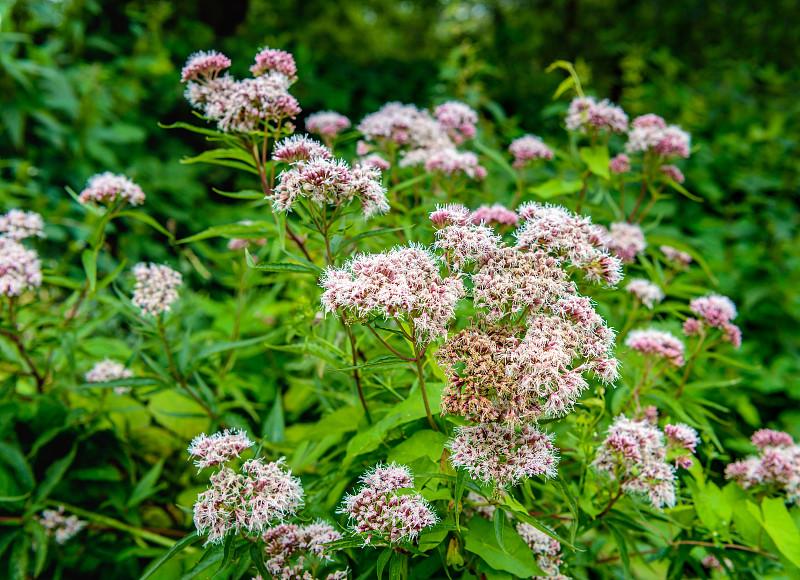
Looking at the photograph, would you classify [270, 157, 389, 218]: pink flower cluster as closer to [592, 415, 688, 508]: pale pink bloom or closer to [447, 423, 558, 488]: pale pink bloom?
[447, 423, 558, 488]: pale pink bloom

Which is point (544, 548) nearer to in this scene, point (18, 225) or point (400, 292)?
point (400, 292)

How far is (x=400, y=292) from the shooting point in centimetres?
126

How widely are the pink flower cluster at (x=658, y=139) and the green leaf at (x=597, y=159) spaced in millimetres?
135

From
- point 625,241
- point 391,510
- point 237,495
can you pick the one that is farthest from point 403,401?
point 625,241

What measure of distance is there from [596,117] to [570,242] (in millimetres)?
1182

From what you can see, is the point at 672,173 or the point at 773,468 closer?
the point at 773,468

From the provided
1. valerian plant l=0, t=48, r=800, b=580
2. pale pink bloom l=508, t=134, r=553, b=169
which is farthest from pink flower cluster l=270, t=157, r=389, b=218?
pale pink bloom l=508, t=134, r=553, b=169

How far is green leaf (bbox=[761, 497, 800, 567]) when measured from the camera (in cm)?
160

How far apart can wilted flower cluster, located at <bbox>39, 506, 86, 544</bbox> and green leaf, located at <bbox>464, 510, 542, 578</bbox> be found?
1596 mm

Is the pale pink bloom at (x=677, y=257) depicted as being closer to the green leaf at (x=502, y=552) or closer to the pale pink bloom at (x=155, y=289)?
the green leaf at (x=502, y=552)

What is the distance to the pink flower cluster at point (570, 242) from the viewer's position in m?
1.39

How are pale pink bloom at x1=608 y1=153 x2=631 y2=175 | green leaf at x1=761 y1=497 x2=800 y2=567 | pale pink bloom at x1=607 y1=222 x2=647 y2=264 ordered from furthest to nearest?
1. pale pink bloom at x1=608 y1=153 x2=631 y2=175
2. pale pink bloom at x1=607 y1=222 x2=647 y2=264
3. green leaf at x1=761 y1=497 x2=800 y2=567

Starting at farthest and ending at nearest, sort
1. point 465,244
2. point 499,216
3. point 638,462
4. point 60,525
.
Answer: point 60,525, point 499,216, point 638,462, point 465,244

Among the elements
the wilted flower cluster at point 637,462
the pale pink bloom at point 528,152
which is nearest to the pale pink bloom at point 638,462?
the wilted flower cluster at point 637,462
